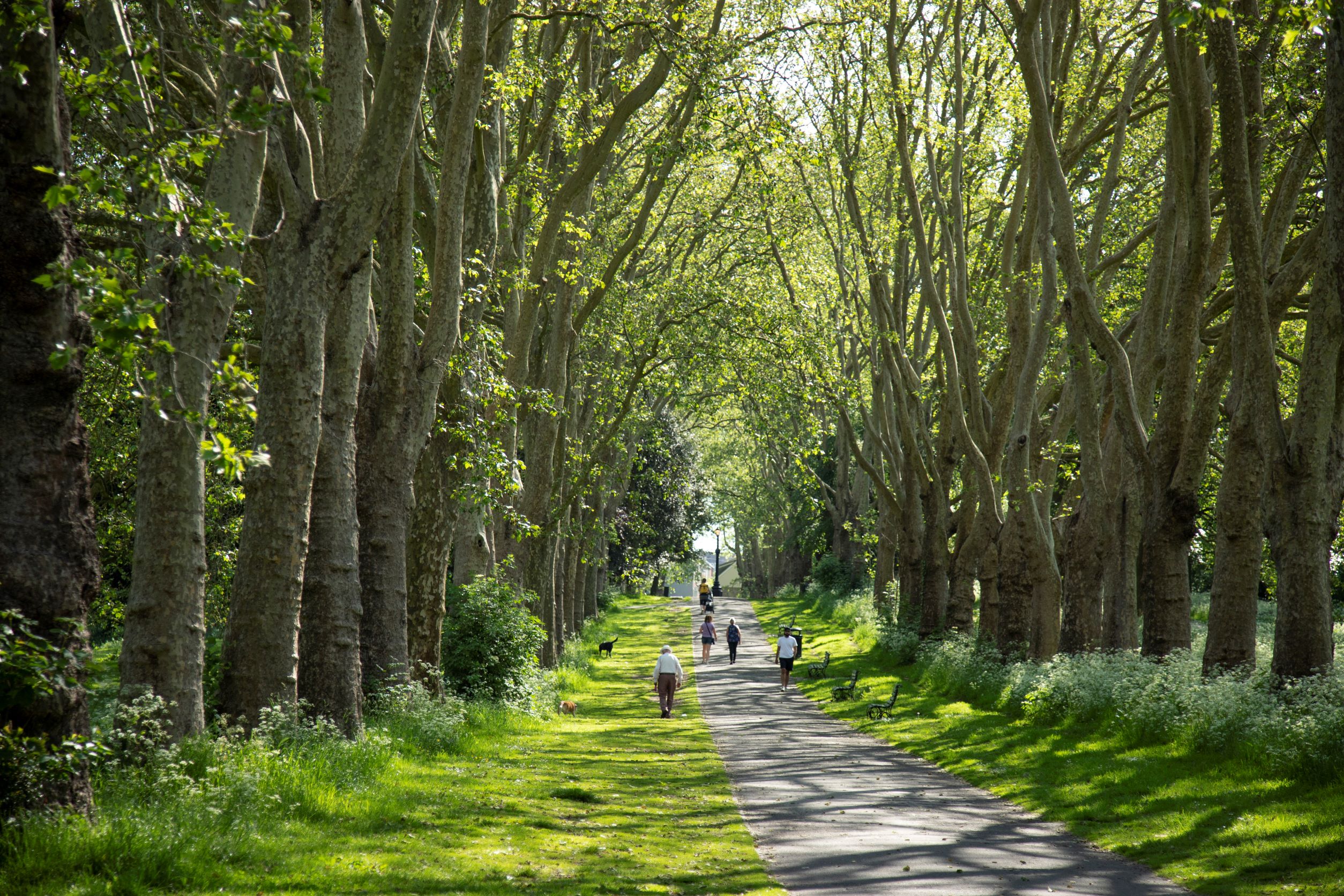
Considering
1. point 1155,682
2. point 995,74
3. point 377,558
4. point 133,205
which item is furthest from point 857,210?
point 133,205

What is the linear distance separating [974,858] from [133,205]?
10103mm

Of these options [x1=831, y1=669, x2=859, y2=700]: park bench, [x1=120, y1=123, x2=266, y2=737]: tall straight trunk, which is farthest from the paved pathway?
[x1=120, y1=123, x2=266, y2=737]: tall straight trunk

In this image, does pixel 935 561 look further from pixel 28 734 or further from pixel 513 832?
pixel 28 734

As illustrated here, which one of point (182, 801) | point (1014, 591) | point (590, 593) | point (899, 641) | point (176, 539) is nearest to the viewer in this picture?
point (182, 801)

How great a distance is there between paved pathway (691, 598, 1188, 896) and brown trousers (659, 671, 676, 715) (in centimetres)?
265

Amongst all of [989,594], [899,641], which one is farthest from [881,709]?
[899,641]

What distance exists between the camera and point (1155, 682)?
1351 cm

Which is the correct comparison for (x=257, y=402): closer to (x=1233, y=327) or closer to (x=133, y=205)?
(x=133, y=205)

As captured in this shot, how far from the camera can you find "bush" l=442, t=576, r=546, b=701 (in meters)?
15.9

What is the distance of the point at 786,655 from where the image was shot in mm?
24828

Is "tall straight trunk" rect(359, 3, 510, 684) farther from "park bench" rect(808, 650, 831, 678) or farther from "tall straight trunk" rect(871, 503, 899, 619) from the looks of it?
"tall straight trunk" rect(871, 503, 899, 619)

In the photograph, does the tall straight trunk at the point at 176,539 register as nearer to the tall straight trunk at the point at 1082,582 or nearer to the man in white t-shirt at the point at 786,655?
the tall straight trunk at the point at 1082,582

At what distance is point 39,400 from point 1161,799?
10252 mm

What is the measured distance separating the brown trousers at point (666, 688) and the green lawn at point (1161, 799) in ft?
12.9
